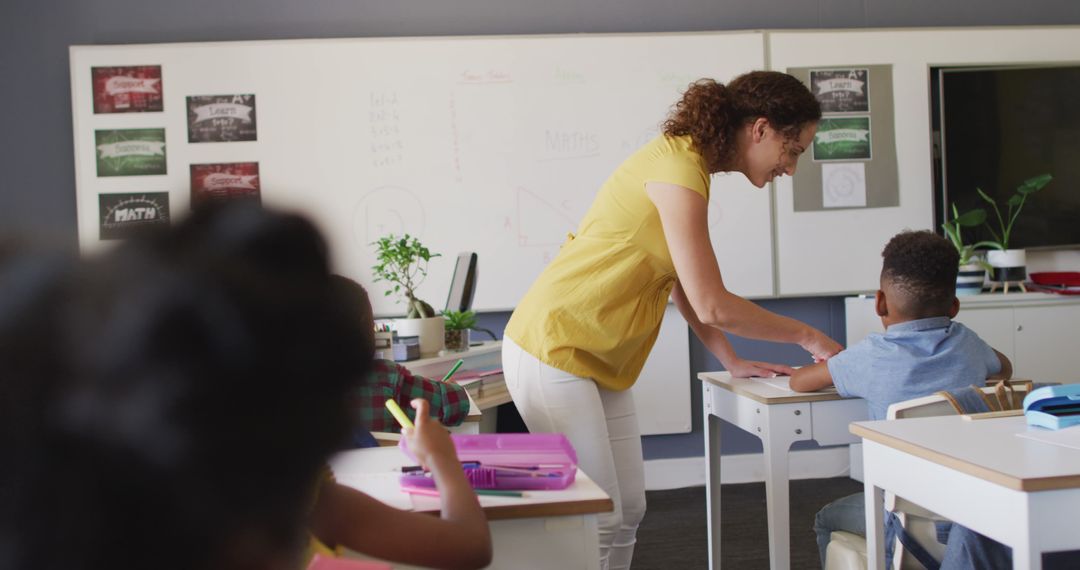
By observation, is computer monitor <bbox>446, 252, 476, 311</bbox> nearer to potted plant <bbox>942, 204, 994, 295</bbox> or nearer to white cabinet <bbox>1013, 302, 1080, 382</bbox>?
potted plant <bbox>942, 204, 994, 295</bbox>

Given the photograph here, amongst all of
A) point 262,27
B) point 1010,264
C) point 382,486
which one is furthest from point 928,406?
point 262,27

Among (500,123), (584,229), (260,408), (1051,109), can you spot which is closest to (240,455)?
(260,408)

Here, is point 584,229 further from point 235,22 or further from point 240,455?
point 235,22

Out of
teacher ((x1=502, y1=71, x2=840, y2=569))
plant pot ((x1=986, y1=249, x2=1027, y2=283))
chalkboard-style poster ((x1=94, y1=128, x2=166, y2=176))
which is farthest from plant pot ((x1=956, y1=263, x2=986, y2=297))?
chalkboard-style poster ((x1=94, y1=128, x2=166, y2=176))

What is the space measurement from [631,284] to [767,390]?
0.58 meters

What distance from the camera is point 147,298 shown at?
37cm

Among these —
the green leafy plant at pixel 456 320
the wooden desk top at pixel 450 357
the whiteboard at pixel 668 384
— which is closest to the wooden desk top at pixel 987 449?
the wooden desk top at pixel 450 357

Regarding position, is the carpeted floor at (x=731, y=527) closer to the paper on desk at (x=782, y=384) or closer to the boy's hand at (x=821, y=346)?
the paper on desk at (x=782, y=384)

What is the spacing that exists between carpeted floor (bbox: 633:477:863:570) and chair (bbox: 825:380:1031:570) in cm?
112

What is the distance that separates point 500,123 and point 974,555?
2973 mm

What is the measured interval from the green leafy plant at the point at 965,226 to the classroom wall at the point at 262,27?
59 centimetres

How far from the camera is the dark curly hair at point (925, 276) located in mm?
2127

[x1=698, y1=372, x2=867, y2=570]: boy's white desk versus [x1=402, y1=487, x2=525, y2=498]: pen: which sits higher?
[x1=402, y1=487, x2=525, y2=498]: pen

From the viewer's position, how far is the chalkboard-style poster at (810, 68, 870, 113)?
423cm
